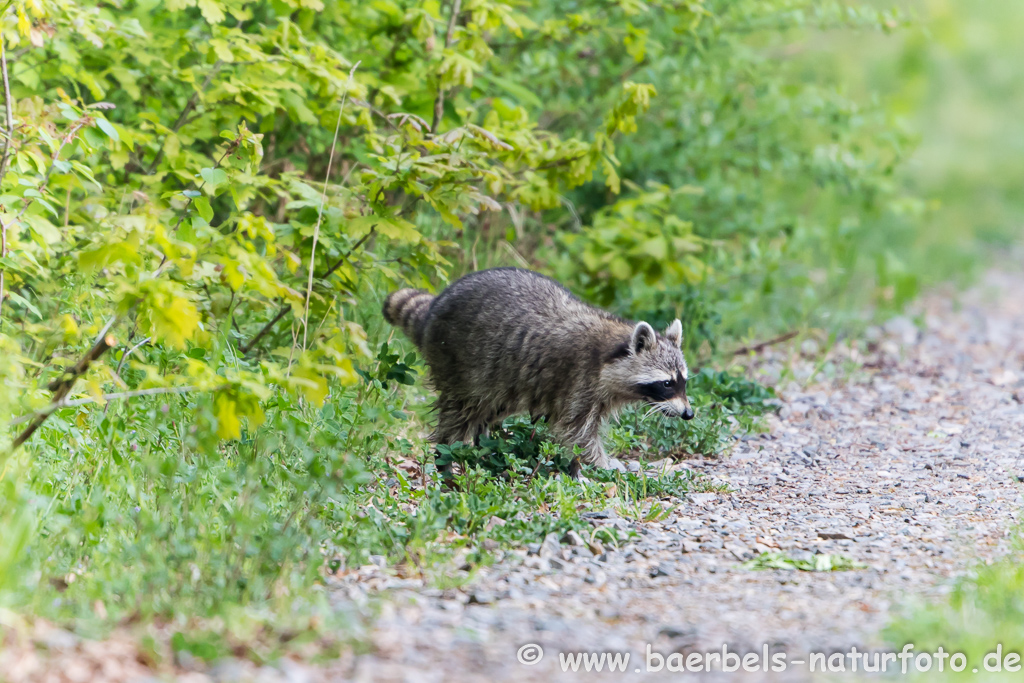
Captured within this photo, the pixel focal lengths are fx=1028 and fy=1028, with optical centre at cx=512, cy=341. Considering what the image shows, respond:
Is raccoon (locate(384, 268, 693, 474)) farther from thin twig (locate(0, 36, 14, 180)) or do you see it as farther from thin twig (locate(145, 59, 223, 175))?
thin twig (locate(0, 36, 14, 180))

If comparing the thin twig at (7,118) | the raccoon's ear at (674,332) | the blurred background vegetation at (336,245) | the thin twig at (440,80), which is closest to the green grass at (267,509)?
the blurred background vegetation at (336,245)

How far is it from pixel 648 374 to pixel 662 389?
120mm

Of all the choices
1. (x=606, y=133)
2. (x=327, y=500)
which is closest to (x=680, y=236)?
(x=606, y=133)

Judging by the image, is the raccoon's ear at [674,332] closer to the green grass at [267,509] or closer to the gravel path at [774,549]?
the green grass at [267,509]

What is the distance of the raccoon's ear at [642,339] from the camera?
5.49m

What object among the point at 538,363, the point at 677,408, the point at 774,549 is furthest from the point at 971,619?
the point at 538,363

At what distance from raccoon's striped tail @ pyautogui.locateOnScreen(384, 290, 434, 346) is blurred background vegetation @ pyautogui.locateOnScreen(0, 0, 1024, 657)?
7.3 inches

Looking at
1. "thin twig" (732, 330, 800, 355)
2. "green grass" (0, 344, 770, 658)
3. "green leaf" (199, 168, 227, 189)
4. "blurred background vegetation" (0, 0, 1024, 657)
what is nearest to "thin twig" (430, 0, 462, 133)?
"blurred background vegetation" (0, 0, 1024, 657)

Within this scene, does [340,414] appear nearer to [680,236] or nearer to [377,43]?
[377,43]

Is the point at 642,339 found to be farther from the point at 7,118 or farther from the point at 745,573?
the point at 7,118

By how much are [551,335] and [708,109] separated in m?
3.86

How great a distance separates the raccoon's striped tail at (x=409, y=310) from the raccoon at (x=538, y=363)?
185 millimetres

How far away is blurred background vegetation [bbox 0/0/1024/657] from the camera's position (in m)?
3.56

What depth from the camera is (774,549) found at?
13.5 ft
